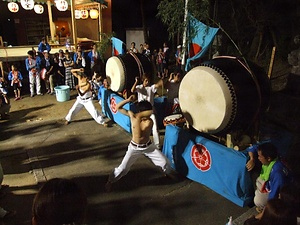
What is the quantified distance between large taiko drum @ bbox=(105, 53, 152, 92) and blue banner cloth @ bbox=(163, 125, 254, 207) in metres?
2.45

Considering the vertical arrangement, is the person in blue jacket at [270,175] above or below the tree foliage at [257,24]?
below

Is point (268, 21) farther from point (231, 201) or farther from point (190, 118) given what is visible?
point (231, 201)

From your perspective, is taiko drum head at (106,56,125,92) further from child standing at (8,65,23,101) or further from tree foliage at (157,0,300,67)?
tree foliage at (157,0,300,67)

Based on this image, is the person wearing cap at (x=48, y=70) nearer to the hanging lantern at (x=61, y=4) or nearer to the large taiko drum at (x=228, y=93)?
the hanging lantern at (x=61, y=4)

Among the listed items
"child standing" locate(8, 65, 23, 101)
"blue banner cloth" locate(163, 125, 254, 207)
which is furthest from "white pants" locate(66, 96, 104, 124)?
Answer: "child standing" locate(8, 65, 23, 101)

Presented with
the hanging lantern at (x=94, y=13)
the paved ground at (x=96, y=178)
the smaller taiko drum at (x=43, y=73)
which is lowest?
the paved ground at (x=96, y=178)

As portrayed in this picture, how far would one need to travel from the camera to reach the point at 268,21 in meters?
13.0

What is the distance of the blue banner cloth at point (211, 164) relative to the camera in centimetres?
399

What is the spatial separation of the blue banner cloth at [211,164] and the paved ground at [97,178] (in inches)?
6.2

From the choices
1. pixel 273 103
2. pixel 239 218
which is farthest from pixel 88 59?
pixel 239 218

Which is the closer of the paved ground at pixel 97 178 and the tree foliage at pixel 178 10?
the paved ground at pixel 97 178

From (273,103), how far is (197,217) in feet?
18.7

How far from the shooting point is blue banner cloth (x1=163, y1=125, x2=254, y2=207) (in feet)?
13.1

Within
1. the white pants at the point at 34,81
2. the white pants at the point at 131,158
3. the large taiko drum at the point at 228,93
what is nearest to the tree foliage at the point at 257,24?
the white pants at the point at 34,81
